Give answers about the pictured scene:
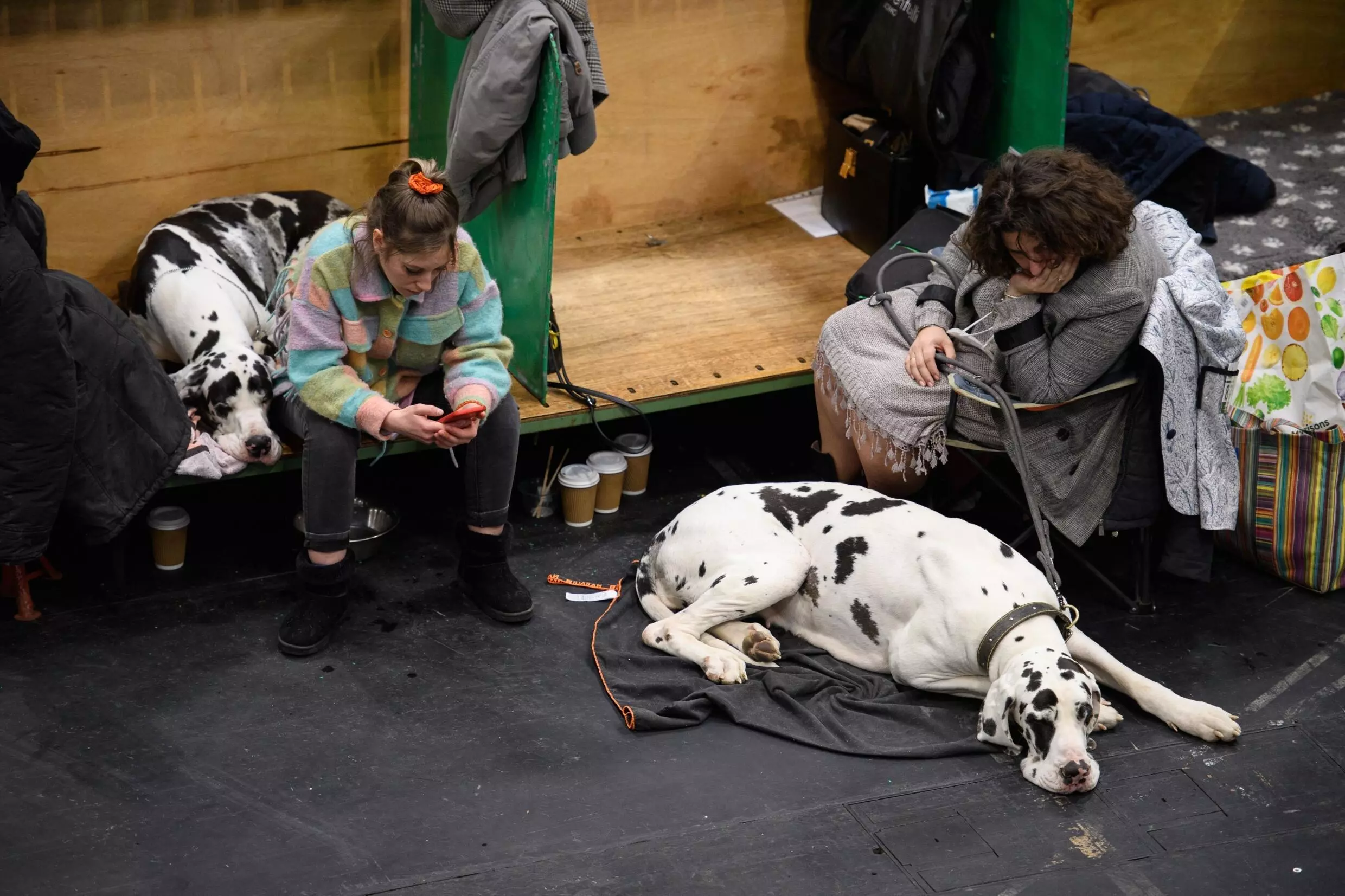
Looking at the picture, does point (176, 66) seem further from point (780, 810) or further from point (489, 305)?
point (780, 810)

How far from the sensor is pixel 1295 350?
13.6ft

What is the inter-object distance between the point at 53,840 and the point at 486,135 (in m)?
2.00

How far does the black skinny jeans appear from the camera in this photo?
365 cm

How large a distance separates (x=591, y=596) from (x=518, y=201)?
3.61 ft

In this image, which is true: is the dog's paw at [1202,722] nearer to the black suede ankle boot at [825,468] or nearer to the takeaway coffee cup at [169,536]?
the black suede ankle boot at [825,468]

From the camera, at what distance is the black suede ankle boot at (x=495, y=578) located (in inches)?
154

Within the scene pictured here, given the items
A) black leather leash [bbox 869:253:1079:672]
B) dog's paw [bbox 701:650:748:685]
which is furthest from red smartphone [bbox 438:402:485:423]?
black leather leash [bbox 869:253:1079:672]

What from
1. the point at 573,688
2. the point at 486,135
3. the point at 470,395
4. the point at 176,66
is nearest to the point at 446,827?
the point at 573,688

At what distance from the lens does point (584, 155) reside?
199 inches

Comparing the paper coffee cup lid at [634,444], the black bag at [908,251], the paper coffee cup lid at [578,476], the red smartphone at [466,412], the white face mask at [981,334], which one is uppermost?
the black bag at [908,251]

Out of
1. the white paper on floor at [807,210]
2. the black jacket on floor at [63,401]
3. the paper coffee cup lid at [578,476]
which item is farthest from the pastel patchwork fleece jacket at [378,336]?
the white paper on floor at [807,210]

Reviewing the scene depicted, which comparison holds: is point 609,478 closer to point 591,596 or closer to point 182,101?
point 591,596

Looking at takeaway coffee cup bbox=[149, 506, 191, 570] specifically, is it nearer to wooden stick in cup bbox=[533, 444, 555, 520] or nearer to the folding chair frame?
wooden stick in cup bbox=[533, 444, 555, 520]

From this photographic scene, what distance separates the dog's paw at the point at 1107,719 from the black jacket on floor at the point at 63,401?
2337 mm
